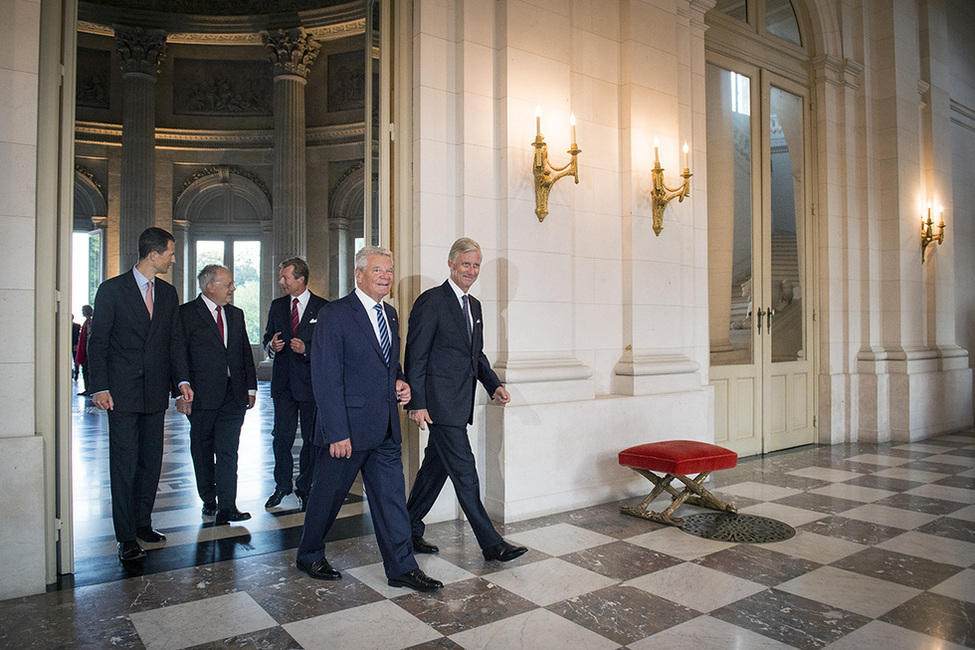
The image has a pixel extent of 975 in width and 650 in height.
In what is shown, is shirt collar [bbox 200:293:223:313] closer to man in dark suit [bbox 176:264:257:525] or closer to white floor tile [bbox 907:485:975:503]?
man in dark suit [bbox 176:264:257:525]

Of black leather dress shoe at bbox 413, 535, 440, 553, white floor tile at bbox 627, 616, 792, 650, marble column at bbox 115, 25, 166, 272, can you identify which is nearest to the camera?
white floor tile at bbox 627, 616, 792, 650

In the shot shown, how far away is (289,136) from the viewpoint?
15523 mm

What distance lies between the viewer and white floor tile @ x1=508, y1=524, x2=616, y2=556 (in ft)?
13.6

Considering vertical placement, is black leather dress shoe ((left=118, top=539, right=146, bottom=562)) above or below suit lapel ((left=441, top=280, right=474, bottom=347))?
below

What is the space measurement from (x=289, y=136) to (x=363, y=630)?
14205 mm

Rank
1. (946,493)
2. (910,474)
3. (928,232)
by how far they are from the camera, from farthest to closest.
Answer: (928,232)
(910,474)
(946,493)

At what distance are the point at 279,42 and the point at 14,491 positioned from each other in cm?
1428

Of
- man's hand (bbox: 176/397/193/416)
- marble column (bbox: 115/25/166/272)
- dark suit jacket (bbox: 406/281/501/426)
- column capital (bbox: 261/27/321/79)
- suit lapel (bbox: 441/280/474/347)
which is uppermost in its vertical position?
column capital (bbox: 261/27/321/79)

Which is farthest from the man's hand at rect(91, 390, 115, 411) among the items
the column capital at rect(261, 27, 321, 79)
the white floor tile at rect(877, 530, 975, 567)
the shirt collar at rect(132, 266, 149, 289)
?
the column capital at rect(261, 27, 321, 79)

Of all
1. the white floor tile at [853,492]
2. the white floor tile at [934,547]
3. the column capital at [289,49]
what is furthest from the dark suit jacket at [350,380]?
the column capital at [289,49]

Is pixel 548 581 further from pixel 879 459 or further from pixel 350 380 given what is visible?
pixel 879 459

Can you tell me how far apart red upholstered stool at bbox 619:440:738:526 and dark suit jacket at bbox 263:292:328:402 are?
A: 2.35 metres

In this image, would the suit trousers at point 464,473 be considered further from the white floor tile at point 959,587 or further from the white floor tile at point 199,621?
the white floor tile at point 959,587

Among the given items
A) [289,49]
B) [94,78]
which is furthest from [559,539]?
[94,78]
